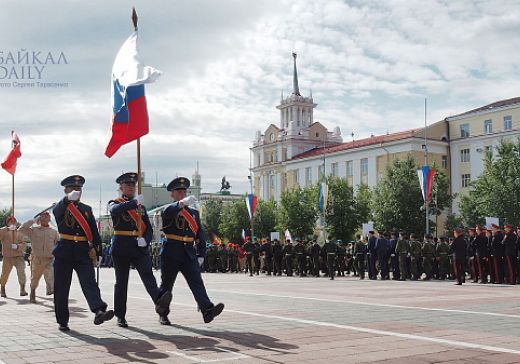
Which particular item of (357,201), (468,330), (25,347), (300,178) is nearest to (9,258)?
(25,347)

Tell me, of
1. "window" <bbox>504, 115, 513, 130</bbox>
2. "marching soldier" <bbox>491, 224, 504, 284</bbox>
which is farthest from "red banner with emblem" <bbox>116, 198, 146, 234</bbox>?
"window" <bbox>504, 115, 513, 130</bbox>

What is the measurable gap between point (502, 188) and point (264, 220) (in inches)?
1411

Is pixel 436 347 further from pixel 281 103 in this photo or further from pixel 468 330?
pixel 281 103

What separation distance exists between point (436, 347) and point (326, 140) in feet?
283

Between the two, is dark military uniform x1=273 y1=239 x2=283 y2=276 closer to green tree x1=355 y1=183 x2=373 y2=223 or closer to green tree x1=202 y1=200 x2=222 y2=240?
green tree x1=355 y1=183 x2=373 y2=223

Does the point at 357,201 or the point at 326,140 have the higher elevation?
the point at 326,140

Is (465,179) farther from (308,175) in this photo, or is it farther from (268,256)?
(268,256)

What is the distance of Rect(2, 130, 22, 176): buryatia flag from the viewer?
698 inches

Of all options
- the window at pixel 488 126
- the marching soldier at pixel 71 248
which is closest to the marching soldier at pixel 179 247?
the marching soldier at pixel 71 248

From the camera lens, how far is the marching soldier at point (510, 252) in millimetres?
19778

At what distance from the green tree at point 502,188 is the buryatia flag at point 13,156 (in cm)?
3509

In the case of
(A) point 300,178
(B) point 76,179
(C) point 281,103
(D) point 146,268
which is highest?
(C) point 281,103

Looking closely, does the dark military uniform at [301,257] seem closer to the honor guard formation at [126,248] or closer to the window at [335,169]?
the honor guard formation at [126,248]

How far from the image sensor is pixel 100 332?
832 centimetres
